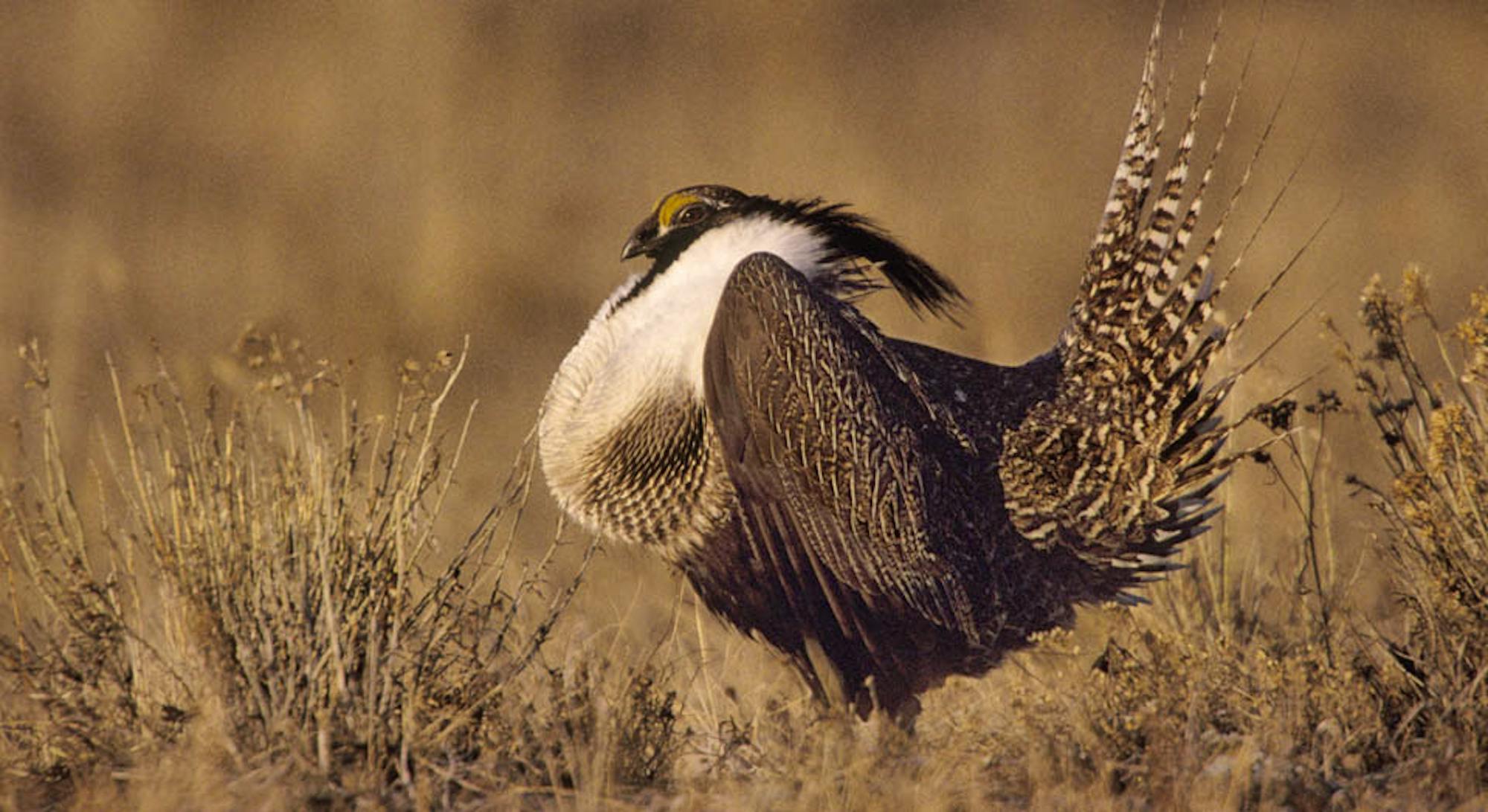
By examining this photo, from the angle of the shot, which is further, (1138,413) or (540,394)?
(540,394)

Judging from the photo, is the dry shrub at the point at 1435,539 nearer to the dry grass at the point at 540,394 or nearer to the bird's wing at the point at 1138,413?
the dry grass at the point at 540,394

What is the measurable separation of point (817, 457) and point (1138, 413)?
867mm

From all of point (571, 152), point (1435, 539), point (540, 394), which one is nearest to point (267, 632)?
point (1435, 539)

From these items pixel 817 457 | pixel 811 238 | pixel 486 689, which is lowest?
pixel 486 689

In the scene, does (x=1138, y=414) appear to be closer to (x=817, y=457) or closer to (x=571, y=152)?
(x=817, y=457)

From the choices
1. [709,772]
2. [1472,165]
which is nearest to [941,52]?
[1472,165]

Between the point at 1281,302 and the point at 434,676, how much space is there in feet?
19.1

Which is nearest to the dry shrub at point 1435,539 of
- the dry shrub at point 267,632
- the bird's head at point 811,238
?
the bird's head at point 811,238

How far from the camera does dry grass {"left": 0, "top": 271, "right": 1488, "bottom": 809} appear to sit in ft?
10.8

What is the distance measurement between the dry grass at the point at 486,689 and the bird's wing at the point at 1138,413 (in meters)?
0.49

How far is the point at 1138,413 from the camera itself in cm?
447

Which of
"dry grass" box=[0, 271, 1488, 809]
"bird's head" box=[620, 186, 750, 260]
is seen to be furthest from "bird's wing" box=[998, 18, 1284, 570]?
"bird's head" box=[620, 186, 750, 260]

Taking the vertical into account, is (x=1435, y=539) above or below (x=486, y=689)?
above

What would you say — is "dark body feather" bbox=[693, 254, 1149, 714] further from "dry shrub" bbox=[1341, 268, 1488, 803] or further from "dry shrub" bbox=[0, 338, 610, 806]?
"dry shrub" bbox=[1341, 268, 1488, 803]
